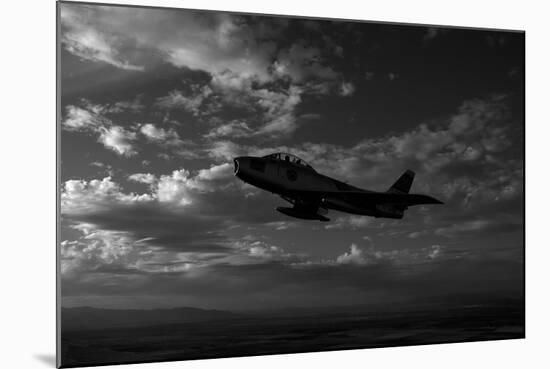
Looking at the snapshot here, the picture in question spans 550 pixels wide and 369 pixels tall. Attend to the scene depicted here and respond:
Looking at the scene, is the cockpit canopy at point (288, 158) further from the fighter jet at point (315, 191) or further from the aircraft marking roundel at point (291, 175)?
the aircraft marking roundel at point (291, 175)

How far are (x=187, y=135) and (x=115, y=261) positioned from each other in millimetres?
1874

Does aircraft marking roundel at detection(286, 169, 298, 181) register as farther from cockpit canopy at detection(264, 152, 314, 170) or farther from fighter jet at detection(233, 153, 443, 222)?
cockpit canopy at detection(264, 152, 314, 170)

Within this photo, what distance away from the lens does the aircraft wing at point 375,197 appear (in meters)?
10.6

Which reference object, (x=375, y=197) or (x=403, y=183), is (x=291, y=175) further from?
(x=403, y=183)

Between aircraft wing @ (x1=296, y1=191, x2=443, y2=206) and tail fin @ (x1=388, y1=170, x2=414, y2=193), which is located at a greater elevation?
tail fin @ (x1=388, y1=170, x2=414, y2=193)

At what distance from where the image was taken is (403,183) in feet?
35.9

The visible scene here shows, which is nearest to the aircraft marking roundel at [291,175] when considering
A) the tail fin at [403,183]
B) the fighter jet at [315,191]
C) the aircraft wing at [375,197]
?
the fighter jet at [315,191]

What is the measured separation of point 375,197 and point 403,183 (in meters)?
0.53

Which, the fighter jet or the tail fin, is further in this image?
the tail fin

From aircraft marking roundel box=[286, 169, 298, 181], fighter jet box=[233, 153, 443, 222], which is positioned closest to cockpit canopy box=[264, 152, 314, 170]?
fighter jet box=[233, 153, 443, 222]

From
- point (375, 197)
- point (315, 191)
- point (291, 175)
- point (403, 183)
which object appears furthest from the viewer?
point (403, 183)

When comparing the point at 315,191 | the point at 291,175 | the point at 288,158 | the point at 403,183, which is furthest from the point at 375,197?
the point at 288,158

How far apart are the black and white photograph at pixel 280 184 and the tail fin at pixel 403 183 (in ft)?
0.10

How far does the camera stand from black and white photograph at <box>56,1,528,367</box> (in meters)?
9.59
